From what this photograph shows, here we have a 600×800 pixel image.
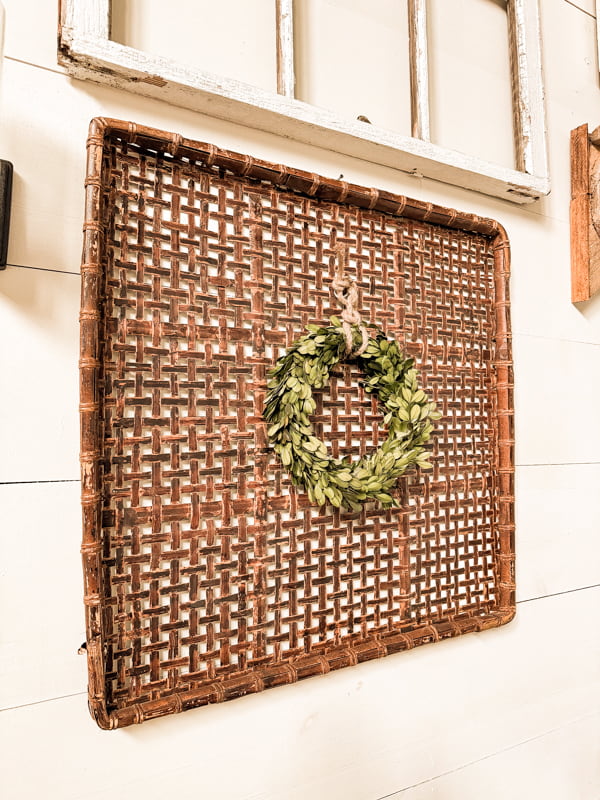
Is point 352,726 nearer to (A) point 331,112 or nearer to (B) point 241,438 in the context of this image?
(B) point 241,438

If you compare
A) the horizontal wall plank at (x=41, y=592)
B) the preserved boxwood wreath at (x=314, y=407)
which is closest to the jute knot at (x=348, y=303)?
the preserved boxwood wreath at (x=314, y=407)

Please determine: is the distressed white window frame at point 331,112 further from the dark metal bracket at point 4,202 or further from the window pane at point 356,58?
the dark metal bracket at point 4,202

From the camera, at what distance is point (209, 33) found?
2.64 feet

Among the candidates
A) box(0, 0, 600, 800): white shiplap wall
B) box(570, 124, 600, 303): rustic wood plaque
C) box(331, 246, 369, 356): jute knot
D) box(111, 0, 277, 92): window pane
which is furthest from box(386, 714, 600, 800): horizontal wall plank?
box(111, 0, 277, 92): window pane

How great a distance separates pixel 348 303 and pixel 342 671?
57cm

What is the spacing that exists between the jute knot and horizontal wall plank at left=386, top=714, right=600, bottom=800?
2.38ft

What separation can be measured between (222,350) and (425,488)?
0.42m

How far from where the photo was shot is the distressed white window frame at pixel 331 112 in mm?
A: 688

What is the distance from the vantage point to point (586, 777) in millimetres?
1146

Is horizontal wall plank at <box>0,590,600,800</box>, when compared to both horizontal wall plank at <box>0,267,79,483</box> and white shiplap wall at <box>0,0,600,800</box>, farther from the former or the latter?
horizontal wall plank at <box>0,267,79,483</box>

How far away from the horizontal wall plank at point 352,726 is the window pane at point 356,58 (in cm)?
91

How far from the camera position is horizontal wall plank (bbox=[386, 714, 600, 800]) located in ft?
3.14

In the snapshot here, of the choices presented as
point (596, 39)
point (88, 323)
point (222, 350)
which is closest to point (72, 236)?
point (88, 323)

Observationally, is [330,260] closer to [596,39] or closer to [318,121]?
[318,121]
